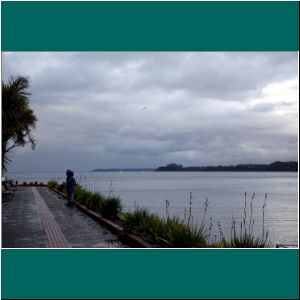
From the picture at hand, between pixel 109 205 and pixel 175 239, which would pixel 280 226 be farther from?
pixel 175 239

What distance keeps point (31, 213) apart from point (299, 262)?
1081cm

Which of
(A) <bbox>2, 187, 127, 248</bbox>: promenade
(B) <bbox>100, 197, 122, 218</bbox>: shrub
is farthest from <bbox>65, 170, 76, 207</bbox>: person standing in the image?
(B) <bbox>100, 197, 122, 218</bbox>: shrub

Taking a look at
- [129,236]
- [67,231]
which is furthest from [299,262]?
[67,231]

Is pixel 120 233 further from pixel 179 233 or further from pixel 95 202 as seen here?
pixel 95 202

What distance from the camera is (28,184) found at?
43562mm

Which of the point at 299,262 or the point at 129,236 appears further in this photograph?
the point at 129,236

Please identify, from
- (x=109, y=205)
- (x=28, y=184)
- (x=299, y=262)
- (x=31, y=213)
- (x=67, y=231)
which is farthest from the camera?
(x=28, y=184)

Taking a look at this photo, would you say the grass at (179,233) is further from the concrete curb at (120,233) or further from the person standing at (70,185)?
the person standing at (70,185)

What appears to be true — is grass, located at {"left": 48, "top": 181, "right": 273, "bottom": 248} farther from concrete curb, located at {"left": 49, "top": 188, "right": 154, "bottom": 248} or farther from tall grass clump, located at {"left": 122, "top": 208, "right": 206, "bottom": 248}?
concrete curb, located at {"left": 49, "top": 188, "right": 154, "bottom": 248}

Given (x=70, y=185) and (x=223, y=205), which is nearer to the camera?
(x=70, y=185)

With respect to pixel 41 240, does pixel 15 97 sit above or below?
above

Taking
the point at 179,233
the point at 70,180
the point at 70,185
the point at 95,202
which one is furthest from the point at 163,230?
the point at 70,185

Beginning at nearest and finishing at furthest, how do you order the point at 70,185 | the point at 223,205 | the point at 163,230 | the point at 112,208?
1. the point at 163,230
2. the point at 112,208
3. the point at 70,185
4. the point at 223,205

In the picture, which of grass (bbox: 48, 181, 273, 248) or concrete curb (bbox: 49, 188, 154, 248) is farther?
concrete curb (bbox: 49, 188, 154, 248)
